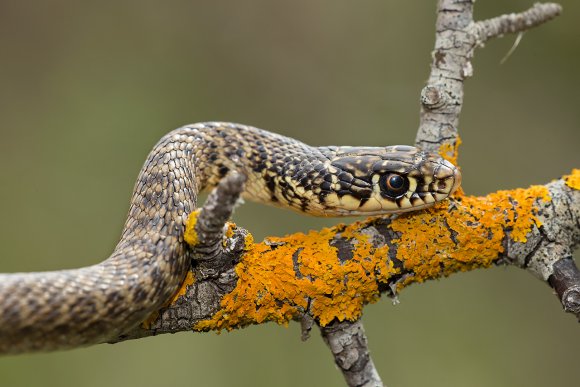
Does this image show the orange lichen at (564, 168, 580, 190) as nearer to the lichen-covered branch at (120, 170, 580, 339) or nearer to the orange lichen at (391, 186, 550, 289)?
the lichen-covered branch at (120, 170, 580, 339)

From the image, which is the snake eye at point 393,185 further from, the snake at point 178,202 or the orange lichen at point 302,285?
the orange lichen at point 302,285

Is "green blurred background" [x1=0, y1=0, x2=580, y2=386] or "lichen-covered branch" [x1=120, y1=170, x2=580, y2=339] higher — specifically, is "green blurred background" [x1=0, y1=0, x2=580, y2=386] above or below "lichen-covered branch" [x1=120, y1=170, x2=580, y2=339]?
above

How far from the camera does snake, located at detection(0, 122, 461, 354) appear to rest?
411cm

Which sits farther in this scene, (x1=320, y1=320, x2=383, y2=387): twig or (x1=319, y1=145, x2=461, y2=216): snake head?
(x1=319, y1=145, x2=461, y2=216): snake head

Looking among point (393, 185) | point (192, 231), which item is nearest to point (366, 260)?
point (393, 185)

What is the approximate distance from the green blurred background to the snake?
2849mm

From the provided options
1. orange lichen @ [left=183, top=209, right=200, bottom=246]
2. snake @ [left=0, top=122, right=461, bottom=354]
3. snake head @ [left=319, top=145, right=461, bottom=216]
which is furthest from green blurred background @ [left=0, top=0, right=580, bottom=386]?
orange lichen @ [left=183, top=209, right=200, bottom=246]

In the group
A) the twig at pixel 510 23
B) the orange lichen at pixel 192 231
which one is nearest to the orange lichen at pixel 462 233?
the twig at pixel 510 23

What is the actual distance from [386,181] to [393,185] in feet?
0.27

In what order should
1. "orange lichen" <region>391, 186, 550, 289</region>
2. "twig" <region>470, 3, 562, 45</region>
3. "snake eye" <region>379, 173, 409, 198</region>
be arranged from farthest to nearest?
"twig" <region>470, 3, 562, 45</region>
"snake eye" <region>379, 173, 409, 198</region>
"orange lichen" <region>391, 186, 550, 289</region>

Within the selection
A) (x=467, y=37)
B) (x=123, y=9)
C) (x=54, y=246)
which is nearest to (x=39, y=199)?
(x=54, y=246)

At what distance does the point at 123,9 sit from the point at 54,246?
10.1 feet

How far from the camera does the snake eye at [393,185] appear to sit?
16.4ft

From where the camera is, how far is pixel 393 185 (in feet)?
16.6
